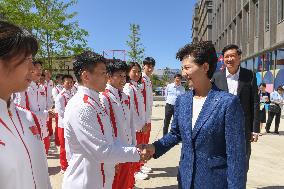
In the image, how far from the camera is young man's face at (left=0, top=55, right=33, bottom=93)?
5.66ft

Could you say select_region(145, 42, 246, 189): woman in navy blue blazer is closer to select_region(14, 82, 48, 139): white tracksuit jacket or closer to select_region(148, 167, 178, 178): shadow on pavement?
select_region(148, 167, 178, 178): shadow on pavement

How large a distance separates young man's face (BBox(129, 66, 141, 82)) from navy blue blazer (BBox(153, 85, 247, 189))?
431 centimetres

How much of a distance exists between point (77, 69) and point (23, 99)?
4.29m

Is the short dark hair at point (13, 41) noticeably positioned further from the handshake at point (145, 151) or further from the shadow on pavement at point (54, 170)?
the shadow on pavement at point (54, 170)

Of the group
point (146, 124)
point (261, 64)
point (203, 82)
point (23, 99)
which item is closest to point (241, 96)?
point (203, 82)

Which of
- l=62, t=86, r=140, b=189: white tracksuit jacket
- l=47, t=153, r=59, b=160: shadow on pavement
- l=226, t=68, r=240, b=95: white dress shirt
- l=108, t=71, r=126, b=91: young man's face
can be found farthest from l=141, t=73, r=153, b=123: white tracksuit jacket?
l=62, t=86, r=140, b=189: white tracksuit jacket

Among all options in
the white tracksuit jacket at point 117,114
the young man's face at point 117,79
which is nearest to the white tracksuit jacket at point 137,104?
the young man's face at point 117,79

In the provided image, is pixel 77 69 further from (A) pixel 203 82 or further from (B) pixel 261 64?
(B) pixel 261 64

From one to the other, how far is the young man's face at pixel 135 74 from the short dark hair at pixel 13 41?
17.6ft

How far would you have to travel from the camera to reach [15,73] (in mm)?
1753

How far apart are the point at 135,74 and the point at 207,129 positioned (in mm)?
4579

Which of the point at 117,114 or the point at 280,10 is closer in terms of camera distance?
the point at 117,114

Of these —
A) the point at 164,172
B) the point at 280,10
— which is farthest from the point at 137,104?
the point at 280,10

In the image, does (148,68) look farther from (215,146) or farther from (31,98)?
(215,146)
